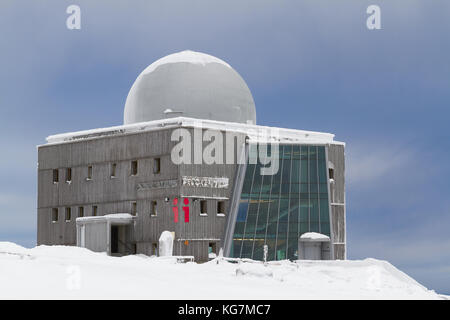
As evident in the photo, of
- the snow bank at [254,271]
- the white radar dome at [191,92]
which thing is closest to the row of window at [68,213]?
the white radar dome at [191,92]

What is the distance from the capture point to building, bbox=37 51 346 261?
53.0 m

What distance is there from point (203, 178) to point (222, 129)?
357 centimetres

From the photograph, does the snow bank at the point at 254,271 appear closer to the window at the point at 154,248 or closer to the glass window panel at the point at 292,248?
the glass window panel at the point at 292,248

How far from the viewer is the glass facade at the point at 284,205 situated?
175ft

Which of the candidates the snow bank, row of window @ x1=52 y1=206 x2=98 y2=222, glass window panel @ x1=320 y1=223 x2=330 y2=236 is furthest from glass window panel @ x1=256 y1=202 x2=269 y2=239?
the snow bank

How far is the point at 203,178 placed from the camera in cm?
5331

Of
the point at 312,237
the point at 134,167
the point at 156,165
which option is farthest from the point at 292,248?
the point at 134,167

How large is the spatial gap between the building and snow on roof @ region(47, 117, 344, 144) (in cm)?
9

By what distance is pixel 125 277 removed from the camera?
29.9 metres

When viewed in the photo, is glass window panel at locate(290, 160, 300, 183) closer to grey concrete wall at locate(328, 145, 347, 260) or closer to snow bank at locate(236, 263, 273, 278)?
grey concrete wall at locate(328, 145, 347, 260)

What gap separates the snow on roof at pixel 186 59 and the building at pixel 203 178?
9 cm

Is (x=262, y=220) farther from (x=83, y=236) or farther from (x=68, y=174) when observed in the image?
(x=68, y=174)
